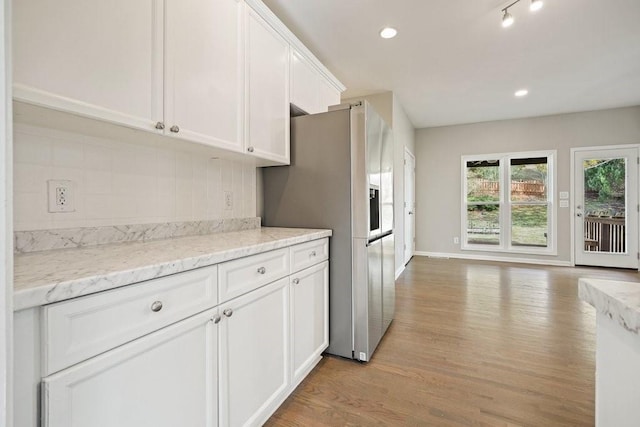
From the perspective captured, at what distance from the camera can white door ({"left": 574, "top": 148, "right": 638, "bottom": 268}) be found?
15.7ft

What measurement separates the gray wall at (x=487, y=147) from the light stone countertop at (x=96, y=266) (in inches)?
212

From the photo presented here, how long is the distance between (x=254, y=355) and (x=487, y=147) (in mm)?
5909

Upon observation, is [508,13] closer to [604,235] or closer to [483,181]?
[483,181]

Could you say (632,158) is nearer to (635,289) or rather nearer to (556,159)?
(556,159)

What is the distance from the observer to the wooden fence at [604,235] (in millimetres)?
4867

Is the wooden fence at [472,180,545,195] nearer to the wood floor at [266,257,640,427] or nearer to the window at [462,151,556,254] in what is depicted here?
the window at [462,151,556,254]

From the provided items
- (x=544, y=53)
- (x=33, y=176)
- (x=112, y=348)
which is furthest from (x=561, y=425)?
(x=544, y=53)

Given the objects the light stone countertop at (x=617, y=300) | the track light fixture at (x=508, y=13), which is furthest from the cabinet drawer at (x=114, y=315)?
the track light fixture at (x=508, y=13)

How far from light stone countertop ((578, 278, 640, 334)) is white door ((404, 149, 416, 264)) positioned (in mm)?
4467

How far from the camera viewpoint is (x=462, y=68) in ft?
11.1

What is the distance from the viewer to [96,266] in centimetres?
86

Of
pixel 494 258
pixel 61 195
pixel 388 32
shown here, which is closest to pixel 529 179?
pixel 494 258

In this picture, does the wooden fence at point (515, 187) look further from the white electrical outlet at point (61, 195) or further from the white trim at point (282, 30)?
the white electrical outlet at point (61, 195)

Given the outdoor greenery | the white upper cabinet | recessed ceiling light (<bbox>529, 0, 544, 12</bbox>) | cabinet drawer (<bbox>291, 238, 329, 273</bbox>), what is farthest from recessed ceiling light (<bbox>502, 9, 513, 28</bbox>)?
the outdoor greenery
